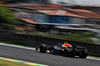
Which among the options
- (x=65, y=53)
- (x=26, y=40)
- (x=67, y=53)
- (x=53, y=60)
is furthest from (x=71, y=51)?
(x=26, y=40)

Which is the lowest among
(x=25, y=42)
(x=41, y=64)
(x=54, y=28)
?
(x=54, y=28)

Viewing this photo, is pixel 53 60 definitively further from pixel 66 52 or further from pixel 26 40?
pixel 26 40

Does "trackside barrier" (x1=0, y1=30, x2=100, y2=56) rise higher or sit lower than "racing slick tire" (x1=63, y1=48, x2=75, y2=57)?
lower

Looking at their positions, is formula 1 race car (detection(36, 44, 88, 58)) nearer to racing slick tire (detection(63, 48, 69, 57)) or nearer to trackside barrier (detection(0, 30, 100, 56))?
racing slick tire (detection(63, 48, 69, 57))

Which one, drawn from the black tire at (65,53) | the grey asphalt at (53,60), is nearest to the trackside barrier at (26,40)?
the black tire at (65,53)

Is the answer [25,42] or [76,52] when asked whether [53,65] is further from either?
[25,42]

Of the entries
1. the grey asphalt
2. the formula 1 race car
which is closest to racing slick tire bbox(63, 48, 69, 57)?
the formula 1 race car

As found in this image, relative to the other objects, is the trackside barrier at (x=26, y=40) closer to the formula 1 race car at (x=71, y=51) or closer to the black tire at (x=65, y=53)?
the formula 1 race car at (x=71, y=51)

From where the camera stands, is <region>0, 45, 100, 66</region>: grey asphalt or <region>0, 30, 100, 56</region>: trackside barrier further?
<region>0, 30, 100, 56</region>: trackside barrier

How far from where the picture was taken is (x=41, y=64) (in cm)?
719

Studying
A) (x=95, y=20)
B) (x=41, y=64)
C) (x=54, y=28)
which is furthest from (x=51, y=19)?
(x=41, y=64)

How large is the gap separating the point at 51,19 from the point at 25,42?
27.9m

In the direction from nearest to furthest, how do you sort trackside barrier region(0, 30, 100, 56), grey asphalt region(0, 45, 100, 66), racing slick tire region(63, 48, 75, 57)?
grey asphalt region(0, 45, 100, 66)
racing slick tire region(63, 48, 75, 57)
trackside barrier region(0, 30, 100, 56)

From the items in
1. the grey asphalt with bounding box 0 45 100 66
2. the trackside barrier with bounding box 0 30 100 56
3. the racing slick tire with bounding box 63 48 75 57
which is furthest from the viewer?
the trackside barrier with bounding box 0 30 100 56
